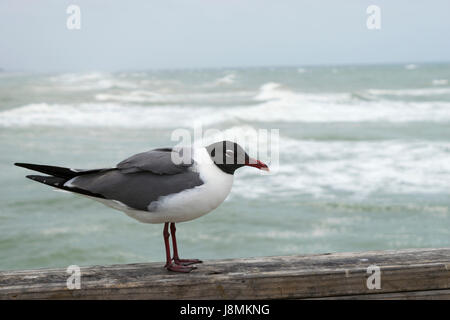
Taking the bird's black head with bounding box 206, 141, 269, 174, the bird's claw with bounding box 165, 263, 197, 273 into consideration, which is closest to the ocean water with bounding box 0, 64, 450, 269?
the bird's claw with bounding box 165, 263, 197, 273

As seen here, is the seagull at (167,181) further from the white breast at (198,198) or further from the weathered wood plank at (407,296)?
the weathered wood plank at (407,296)

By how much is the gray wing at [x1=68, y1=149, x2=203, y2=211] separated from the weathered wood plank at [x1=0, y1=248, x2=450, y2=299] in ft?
0.73

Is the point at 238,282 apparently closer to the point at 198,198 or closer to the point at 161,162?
the point at 198,198

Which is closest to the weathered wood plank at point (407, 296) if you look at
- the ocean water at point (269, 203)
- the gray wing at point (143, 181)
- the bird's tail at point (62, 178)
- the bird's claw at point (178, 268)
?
the bird's claw at point (178, 268)

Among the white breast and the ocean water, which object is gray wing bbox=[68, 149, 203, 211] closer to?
the white breast

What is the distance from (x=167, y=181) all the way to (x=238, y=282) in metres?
0.36

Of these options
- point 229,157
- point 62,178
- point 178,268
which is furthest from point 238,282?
point 62,178

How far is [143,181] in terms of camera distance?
178cm

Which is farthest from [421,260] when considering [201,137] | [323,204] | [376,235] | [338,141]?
[338,141]

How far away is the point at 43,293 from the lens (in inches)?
62.7

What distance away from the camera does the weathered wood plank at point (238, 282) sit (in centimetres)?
161

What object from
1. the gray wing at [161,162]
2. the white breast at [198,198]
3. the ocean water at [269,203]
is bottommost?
the ocean water at [269,203]

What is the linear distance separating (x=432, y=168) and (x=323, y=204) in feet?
8.15

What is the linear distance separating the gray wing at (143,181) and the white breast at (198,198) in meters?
0.02
